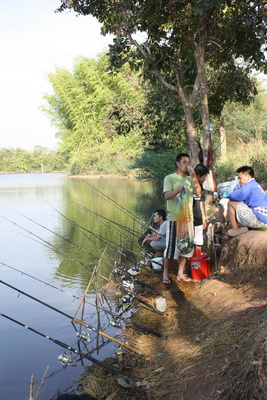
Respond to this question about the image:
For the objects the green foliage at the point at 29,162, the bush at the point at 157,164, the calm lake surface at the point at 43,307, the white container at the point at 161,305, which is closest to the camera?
the calm lake surface at the point at 43,307

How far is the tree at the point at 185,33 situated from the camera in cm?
722

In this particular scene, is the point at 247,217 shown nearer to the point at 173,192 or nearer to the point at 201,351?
the point at 173,192

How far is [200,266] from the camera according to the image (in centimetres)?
582

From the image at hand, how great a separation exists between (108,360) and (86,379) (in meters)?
0.37

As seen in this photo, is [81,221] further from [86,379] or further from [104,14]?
[86,379]

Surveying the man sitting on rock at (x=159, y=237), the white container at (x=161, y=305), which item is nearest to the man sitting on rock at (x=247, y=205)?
the white container at (x=161, y=305)

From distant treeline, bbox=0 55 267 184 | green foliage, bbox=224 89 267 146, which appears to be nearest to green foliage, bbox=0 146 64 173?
distant treeline, bbox=0 55 267 184

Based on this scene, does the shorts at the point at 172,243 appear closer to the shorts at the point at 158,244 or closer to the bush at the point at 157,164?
the shorts at the point at 158,244

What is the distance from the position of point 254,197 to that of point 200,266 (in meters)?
1.16

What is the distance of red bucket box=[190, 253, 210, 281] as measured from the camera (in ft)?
19.0

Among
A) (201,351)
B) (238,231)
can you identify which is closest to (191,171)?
(238,231)

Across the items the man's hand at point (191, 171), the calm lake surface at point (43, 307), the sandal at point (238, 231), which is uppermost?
the man's hand at point (191, 171)

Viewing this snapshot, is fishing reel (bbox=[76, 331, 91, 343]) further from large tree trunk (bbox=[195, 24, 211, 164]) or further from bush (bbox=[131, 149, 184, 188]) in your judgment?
Answer: bush (bbox=[131, 149, 184, 188])

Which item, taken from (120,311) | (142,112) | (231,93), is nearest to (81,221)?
(142,112)
